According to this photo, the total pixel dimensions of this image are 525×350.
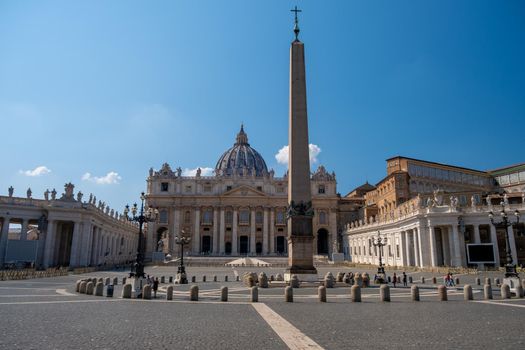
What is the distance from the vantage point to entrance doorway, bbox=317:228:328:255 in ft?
257

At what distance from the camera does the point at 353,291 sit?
46.2ft

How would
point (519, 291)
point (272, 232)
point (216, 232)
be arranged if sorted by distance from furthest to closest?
point (272, 232) → point (216, 232) → point (519, 291)

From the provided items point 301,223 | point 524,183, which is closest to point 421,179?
point 524,183

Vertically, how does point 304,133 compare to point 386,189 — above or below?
below

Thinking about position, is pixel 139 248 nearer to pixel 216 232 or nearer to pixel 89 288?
pixel 89 288

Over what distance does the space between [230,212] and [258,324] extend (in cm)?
6780

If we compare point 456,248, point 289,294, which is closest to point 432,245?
point 456,248

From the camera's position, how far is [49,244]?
123 ft

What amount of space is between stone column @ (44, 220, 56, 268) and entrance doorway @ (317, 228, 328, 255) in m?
51.7

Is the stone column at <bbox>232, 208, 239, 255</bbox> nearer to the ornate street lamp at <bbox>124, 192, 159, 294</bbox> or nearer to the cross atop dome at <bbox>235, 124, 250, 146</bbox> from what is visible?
the cross atop dome at <bbox>235, 124, 250, 146</bbox>

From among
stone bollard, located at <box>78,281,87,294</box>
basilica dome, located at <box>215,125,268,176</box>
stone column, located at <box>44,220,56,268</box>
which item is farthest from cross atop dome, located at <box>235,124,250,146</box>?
stone bollard, located at <box>78,281,87,294</box>

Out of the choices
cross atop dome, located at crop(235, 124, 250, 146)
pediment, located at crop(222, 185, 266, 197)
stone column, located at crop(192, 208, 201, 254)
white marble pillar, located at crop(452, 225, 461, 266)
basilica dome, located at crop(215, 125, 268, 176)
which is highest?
cross atop dome, located at crop(235, 124, 250, 146)

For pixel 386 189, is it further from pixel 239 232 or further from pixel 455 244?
pixel 239 232

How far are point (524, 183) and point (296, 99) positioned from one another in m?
47.1
